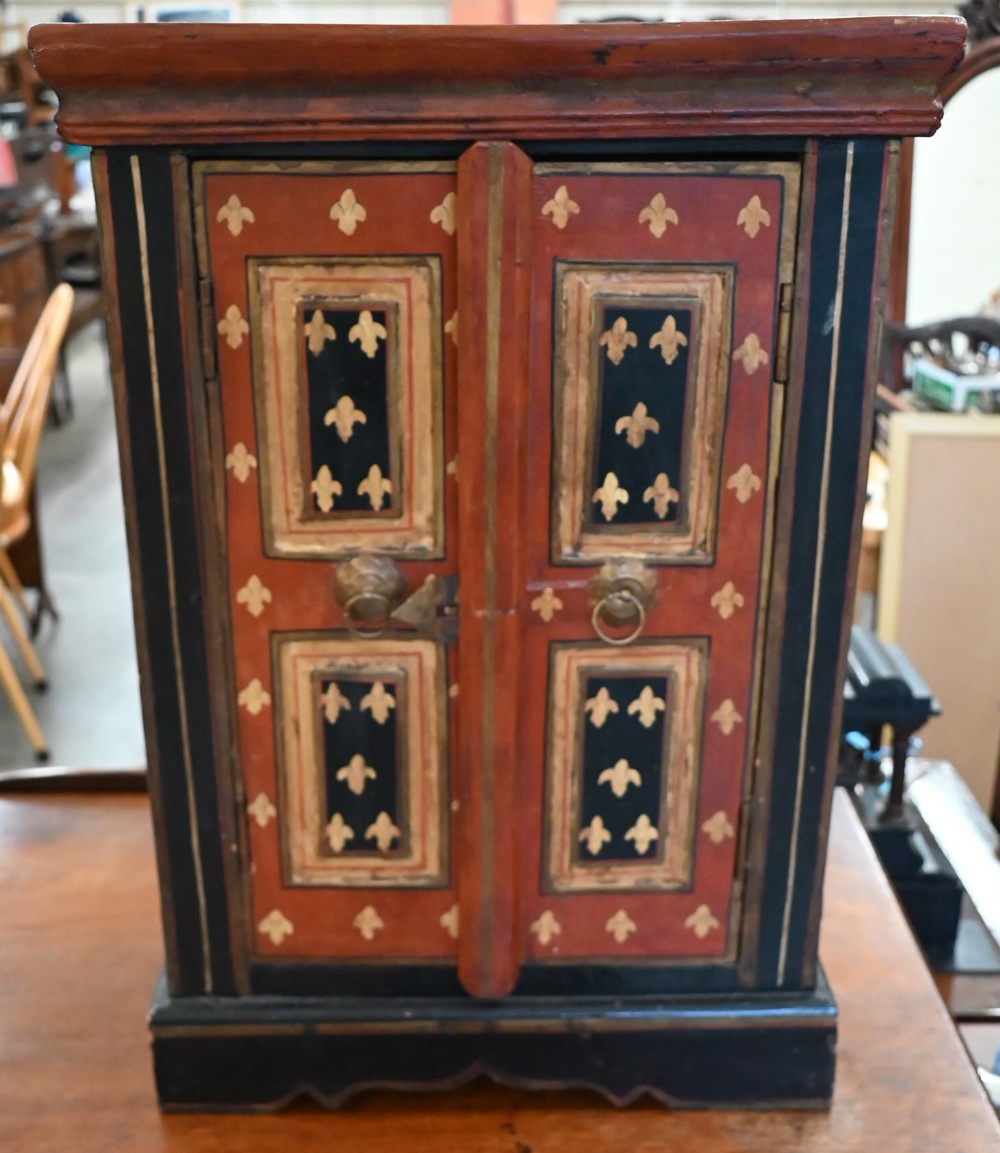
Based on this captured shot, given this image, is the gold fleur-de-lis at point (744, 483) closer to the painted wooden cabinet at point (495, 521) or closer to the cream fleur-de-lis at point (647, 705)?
the painted wooden cabinet at point (495, 521)

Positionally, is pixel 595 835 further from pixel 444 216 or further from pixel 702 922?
pixel 444 216

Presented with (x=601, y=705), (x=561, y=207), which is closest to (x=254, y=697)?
(x=601, y=705)

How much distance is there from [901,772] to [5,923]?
132 centimetres

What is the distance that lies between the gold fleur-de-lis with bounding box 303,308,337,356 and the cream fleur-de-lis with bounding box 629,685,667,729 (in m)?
0.45

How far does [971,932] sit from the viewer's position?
76.9 inches

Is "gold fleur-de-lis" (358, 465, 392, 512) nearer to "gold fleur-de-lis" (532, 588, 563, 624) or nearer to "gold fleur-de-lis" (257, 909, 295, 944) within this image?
"gold fleur-de-lis" (532, 588, 563, 624)

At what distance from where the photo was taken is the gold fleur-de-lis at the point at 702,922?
4.16 ft

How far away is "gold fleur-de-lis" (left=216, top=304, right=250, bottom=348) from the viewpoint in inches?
42.6

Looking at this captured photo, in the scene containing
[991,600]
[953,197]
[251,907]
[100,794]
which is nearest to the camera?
[251,907]

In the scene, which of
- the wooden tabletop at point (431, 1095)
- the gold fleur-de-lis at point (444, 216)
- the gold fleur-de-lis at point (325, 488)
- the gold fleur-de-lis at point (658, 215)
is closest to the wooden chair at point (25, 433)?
the wooden tabletop at point (431, 1095)

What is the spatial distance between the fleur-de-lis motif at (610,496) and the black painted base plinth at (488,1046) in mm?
527

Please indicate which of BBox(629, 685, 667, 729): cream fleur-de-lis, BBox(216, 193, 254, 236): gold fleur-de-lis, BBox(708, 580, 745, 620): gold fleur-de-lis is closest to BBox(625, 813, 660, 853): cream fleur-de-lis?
BBox(629, 685, 667, 729): cream fleur-de-lis

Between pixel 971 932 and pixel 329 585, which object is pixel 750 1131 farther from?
pixel 971 932

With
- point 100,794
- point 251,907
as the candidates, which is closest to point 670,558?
point 251,907
